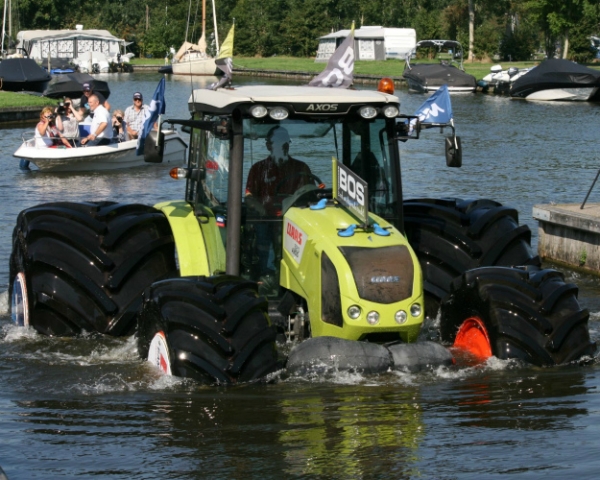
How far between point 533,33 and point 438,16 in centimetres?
981

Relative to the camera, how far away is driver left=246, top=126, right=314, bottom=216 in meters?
8.59

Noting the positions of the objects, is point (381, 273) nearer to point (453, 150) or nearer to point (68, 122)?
point (453, 150)

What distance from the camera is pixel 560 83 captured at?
50469mm

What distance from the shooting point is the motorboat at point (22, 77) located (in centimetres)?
4972

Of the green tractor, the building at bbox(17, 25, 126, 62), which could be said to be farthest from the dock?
the building at bbox(17, 25, 126, 62)

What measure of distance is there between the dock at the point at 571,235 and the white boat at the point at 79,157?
455 inches

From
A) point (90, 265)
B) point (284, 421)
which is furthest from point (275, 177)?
point (284, 421)

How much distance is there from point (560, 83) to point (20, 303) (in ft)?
142

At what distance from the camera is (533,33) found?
89875 mm

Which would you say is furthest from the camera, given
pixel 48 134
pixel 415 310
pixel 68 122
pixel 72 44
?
pixel 72 44

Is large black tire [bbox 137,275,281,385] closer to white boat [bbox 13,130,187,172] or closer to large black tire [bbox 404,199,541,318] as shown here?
large black tire [bbox 404,199,541,318]

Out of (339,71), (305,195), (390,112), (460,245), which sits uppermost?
(339,71)

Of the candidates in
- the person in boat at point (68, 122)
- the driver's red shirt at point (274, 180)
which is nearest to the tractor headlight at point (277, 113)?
the driver's red shirt at point (274, 180)

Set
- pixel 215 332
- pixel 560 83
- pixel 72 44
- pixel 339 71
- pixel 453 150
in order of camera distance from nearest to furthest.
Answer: pixel 215 332
pixel 453 150
pixel 339 71
pixel 560 83
pixel 72 44
